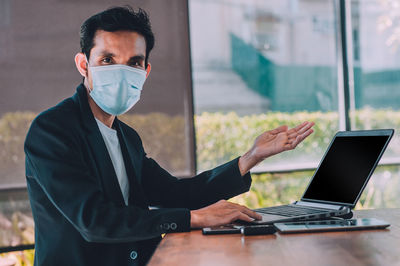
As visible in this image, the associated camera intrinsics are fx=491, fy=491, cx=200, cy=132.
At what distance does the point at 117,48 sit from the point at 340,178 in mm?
984

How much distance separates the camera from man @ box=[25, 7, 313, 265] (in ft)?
5.11

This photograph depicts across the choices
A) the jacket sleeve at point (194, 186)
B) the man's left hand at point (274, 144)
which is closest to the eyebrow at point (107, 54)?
the jacket sleeve at point (194, 186)

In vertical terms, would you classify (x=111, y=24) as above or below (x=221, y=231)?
above

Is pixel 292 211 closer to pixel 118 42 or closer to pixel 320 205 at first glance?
pixel 320 205

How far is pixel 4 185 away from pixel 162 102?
1.25 m

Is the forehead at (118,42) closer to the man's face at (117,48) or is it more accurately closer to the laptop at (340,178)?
the man's face at (117,48)

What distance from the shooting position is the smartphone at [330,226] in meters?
1.46

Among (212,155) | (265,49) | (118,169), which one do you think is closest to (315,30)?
(265,49)

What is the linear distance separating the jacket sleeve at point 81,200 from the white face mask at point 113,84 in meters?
0.32

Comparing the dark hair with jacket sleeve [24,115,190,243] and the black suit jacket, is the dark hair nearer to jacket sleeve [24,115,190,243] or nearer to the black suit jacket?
the black suit jacket

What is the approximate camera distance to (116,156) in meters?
1.98

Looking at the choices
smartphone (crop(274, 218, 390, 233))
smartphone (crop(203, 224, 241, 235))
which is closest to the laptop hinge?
smartphone (crop(274, 218, 390, 233))

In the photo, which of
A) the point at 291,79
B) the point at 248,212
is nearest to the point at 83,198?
the point at 248,212

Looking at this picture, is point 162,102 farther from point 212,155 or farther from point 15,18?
point 15,18
